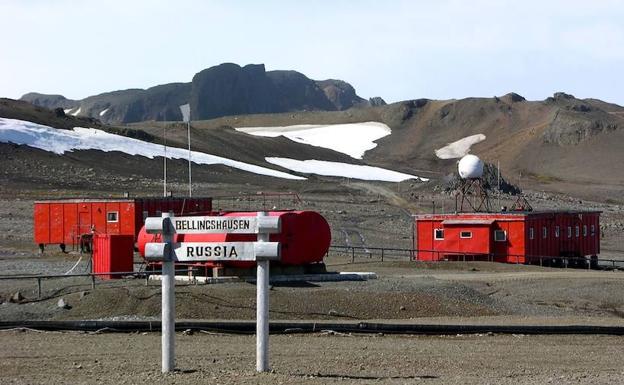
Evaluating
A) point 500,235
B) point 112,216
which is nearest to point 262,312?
point 112,216

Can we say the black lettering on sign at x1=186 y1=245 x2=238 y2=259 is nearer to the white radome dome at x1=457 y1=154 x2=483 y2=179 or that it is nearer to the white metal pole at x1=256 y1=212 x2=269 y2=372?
the white metal pole at x1=256 y1=212 x2=269 y2=372

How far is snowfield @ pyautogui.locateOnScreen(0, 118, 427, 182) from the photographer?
9379 centimetres

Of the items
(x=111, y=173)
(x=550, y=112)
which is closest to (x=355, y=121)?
(x=550, y=112)

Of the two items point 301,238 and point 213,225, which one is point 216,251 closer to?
point 213,225

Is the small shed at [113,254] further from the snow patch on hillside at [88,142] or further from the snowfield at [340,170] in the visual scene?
the snowfield at [340,170]

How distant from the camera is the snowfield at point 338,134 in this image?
166 m

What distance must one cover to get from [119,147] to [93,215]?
187 feet

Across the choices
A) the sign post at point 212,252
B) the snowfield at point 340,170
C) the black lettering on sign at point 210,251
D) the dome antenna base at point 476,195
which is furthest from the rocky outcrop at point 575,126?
the black lettering on sign at point 210,251

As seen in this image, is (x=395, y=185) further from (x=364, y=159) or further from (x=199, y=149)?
(x=364, y=159)

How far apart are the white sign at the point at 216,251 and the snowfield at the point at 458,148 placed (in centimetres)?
13911

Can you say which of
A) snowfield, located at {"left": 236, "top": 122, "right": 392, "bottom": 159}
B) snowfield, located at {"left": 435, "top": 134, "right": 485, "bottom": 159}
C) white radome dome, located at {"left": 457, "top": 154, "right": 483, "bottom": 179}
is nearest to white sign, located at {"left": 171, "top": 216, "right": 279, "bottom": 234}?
white radome dome, located at {"left": 457, "top": 154, "right": 483, "bottom": 179}

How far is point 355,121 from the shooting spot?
192m

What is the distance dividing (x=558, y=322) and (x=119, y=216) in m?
23.6

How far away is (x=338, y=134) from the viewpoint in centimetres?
18112
